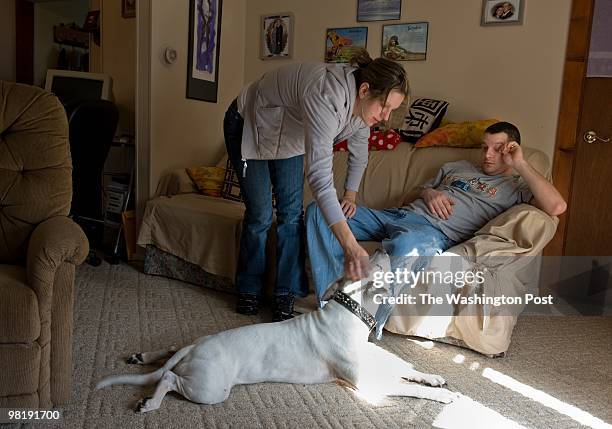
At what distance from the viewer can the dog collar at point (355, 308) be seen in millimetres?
1457

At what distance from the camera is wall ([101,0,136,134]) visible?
12.6 ft

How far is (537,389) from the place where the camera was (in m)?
1.74

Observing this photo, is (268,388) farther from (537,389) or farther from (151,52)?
(151,52)

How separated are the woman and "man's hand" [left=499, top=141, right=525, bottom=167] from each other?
0.58m

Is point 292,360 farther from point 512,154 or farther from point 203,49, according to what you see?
point 203,49

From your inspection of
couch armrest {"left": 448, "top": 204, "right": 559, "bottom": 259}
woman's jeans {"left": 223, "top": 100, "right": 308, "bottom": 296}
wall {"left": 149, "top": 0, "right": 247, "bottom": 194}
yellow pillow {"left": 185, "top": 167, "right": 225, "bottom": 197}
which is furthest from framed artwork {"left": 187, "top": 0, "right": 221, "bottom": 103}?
couch armrest {"left": 448, "top": 204, "right": 559, "bottom": 259}

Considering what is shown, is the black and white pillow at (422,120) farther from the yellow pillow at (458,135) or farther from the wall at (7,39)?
the wall at (7,39)

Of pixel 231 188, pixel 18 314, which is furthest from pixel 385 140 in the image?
pixel 18 314

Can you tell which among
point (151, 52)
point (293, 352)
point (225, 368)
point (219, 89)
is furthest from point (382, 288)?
point (219, 89)

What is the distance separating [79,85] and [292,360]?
116 inches

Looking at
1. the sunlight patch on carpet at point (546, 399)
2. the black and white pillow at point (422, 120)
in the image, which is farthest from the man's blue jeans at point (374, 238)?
the black and white pillow at point (422, 120)

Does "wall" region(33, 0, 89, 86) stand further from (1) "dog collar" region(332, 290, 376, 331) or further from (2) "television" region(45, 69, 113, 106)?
(1) "dog collar" region(332, 290, 376, 331)

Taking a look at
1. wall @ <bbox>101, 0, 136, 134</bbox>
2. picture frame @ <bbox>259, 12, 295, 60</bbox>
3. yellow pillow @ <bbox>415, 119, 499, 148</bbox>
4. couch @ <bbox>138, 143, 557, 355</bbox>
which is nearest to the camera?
couch @ <bbox>138, 143, 557, 355</bbox>

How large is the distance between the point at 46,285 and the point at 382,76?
112 centimetres
